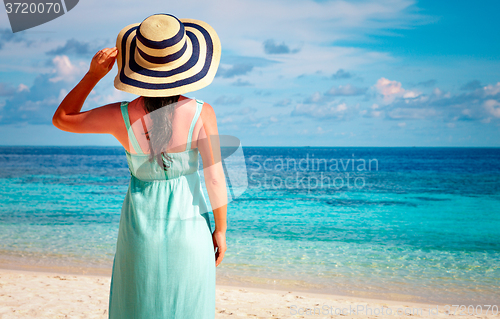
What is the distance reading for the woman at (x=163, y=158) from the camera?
139cm

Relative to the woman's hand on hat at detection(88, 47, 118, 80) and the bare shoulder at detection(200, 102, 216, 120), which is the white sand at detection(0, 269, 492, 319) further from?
the woman's hand on hat at detection(88, 47, 118, 80)

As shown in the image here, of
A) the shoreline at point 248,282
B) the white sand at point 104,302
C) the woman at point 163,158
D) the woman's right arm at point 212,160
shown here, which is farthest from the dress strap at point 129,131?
the shoreline at point 248,282

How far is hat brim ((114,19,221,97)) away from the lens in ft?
4.43

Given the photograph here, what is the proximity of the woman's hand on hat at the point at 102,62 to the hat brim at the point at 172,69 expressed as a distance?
7cm

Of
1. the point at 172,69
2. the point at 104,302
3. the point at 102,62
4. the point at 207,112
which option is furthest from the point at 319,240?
the point at 102,62

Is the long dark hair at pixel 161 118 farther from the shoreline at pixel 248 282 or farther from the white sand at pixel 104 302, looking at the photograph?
the shoreline at pixel 248 282

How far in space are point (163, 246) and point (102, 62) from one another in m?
0.78

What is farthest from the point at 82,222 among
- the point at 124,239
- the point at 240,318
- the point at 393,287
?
the point at 124,239

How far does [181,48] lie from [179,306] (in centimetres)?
108

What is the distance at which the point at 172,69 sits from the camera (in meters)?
1.40

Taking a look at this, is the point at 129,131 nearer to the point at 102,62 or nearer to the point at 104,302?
the point at 102,62

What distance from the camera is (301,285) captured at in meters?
4.88

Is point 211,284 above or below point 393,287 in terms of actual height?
above

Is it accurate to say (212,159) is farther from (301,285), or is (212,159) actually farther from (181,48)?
(301,285)
